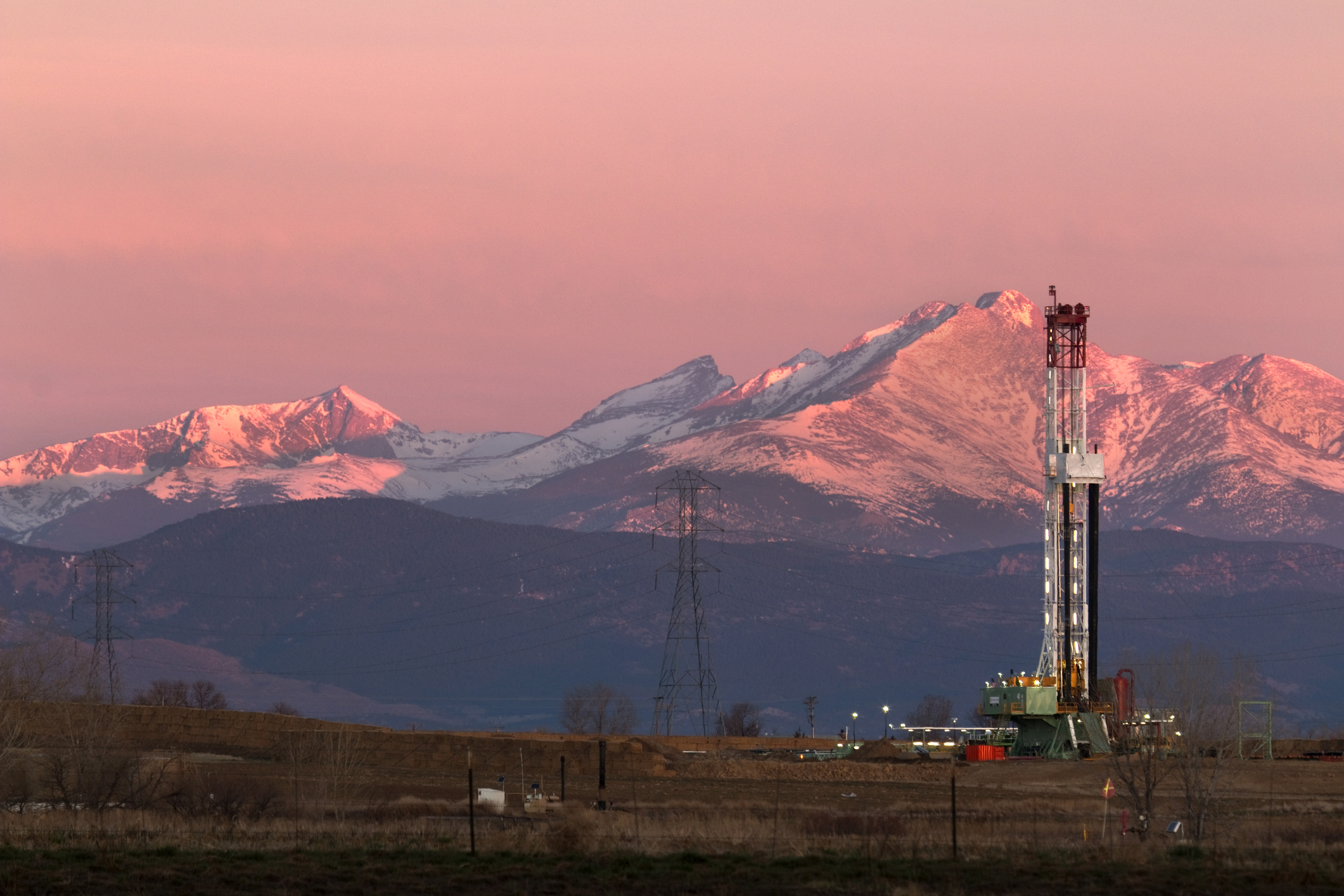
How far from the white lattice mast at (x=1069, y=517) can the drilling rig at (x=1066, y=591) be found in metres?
0.07

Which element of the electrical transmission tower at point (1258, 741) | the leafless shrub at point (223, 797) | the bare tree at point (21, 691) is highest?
the bare tree at point (21, 691)

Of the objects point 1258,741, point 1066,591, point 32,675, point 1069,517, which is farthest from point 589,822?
point 1258,741

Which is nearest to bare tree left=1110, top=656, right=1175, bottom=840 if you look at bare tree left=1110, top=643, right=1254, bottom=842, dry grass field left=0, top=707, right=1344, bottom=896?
bare tree left=1110, top=643, right=1254, bottom=842

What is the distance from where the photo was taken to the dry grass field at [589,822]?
152 feet

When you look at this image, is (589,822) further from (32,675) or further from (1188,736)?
(32,675)

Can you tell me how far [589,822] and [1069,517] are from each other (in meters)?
62.7

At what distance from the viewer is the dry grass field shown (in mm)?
46188

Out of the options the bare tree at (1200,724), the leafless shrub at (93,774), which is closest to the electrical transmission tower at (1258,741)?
the bare tree at (1200,724)

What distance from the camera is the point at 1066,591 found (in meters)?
109

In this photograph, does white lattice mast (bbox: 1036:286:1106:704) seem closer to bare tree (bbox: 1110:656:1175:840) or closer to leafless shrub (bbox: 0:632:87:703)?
bare tree (bbox: 1110:656:1175:840)

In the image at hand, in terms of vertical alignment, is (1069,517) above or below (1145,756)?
above

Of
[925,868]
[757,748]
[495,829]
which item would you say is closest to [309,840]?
[495,829]

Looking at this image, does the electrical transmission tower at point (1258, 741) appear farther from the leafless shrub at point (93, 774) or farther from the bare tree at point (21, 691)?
the bare tree at point (21, 691)

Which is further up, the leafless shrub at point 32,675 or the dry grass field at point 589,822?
the leafless shrub at point 32,675
